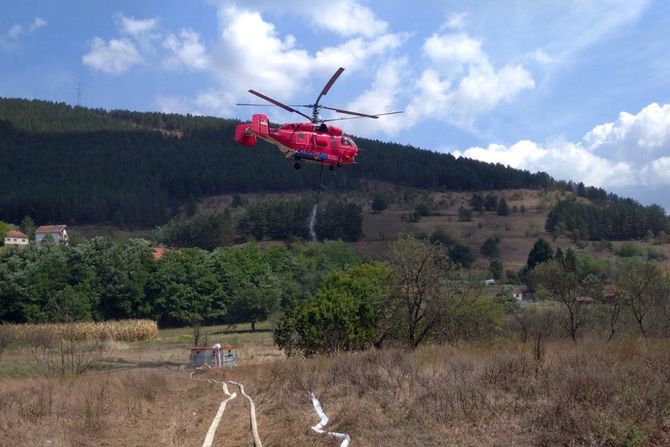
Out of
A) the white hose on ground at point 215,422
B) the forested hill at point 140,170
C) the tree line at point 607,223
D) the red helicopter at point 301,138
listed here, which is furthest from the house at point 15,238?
the white hose on ground at point 215,422

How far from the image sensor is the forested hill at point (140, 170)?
435 ft

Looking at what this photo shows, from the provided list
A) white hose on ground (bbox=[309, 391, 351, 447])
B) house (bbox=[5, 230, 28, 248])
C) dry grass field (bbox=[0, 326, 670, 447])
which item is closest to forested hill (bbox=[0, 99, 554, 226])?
house (bbox=[5, 230, 28, 248])

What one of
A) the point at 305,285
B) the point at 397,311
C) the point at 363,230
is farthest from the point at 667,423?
the point at 363,230

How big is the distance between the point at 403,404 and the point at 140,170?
15398cm

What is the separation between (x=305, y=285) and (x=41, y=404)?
5429 cm

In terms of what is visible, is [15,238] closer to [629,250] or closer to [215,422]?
[629,250]

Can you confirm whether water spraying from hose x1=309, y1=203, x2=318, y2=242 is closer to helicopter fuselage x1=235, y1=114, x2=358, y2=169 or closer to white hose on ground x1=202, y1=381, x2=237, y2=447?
helicopter fuselage x1=235, y1=114, x2=358, y2=169

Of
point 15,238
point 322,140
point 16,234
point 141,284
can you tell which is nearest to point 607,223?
point 141,284

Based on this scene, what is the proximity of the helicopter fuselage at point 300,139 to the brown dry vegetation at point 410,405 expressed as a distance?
7.04 metres

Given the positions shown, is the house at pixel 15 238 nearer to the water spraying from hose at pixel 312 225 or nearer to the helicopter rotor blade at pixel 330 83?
the water spraying from hose at pixel 312 225

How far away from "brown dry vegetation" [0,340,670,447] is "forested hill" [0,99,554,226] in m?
120

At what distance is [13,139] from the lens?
519 ft

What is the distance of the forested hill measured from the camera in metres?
132

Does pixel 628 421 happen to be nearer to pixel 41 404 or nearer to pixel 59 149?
pixel 41 404
